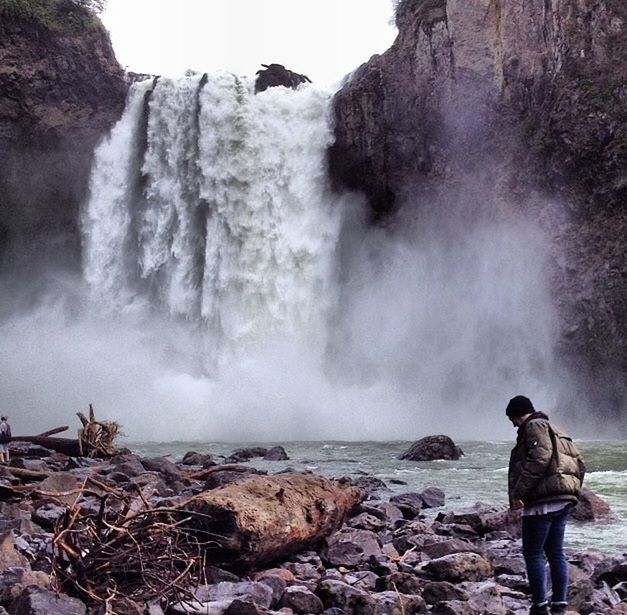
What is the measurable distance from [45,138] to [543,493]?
38.1 metres

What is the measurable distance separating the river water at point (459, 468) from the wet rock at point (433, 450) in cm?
34

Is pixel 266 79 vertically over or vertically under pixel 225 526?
over

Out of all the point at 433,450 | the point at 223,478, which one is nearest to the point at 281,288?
the point at 433,450

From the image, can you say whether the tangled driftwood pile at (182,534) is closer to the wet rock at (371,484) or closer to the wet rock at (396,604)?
the wet rock at (396,604)

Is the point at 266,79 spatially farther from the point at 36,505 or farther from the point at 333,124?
the point at 36,505

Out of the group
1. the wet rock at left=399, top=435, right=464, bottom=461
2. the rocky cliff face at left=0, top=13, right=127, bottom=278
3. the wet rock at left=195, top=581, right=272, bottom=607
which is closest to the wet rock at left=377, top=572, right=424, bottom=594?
the wet rock at left=195, top=581, right=272, bottom=607

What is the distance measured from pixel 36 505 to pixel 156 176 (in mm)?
30936

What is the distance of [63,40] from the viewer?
4091cm

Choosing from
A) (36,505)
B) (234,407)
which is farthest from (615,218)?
(36,505)

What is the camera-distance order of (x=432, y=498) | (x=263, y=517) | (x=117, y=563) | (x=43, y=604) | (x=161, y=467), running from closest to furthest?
1. (x=43, y=604)
2. (x=117, y=563)
3. (x=263, y=517)
4. (x=432, y=498)
5. (x=161, y=467)

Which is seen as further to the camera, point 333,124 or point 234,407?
point 333,124

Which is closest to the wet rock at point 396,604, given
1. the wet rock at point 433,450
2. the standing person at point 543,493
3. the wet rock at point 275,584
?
the wet rock at point 275,584

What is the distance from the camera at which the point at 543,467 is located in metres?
6.04

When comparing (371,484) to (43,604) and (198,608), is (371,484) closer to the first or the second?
(198,608)
